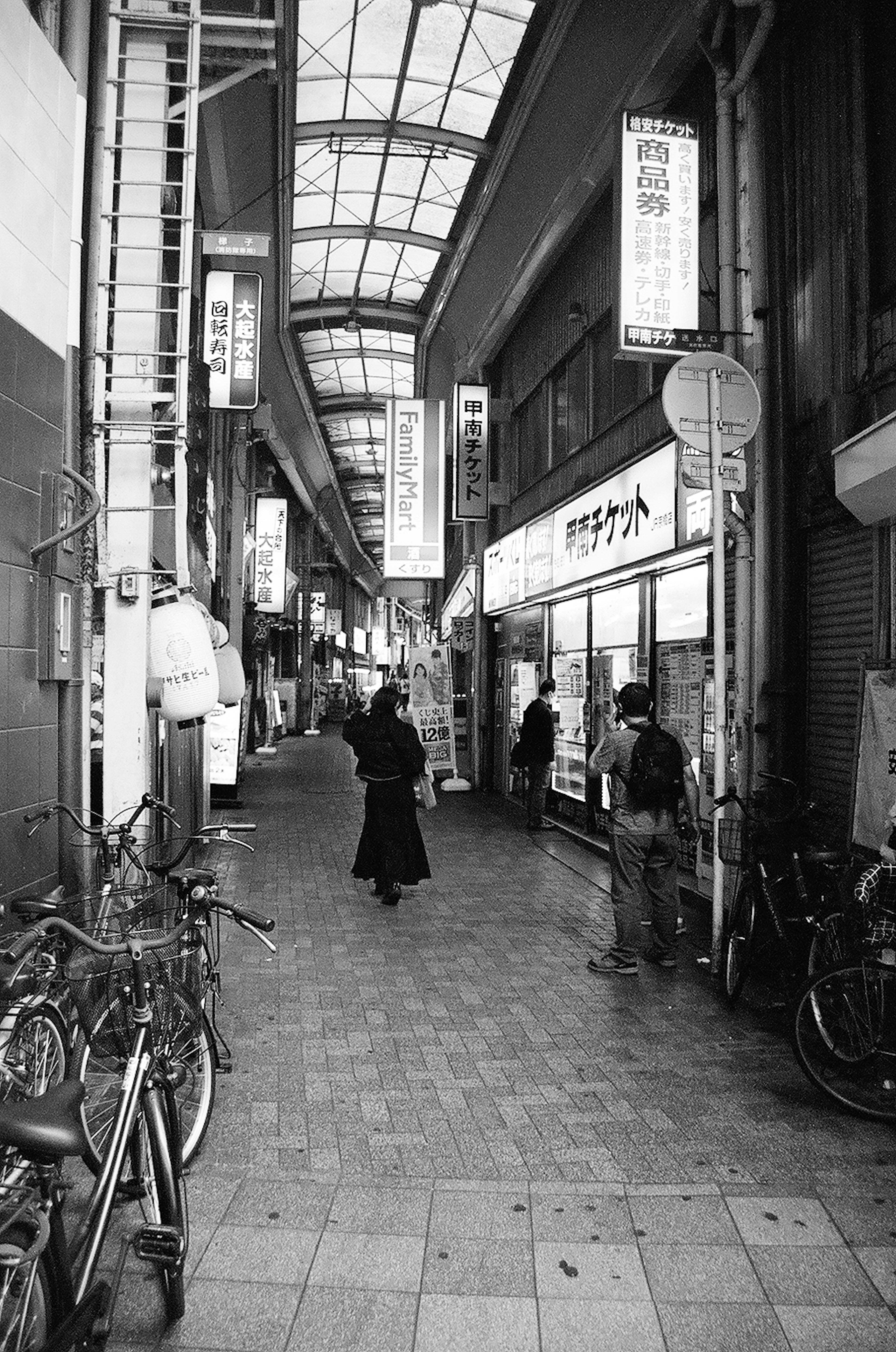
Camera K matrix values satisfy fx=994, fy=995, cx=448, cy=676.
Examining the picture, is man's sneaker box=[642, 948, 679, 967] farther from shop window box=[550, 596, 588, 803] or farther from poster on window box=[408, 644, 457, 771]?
poster on window box=[408, 644, 457, 771]

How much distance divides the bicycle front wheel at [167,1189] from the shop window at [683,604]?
262 inches

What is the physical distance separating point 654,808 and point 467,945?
1.84 metres

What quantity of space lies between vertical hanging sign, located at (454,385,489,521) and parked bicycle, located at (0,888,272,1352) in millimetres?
13557

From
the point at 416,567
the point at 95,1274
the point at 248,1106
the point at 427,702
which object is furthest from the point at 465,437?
the point at 95,1274

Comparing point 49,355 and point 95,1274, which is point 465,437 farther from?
point 95,1274

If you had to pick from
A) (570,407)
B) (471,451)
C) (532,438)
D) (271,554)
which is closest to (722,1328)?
(570,407)

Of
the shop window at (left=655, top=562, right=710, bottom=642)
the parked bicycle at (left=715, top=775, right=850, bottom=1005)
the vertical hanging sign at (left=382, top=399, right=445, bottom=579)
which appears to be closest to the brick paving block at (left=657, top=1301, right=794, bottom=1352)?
the parked bicycle at (left=715, top=775, right=850, bottom=1005)

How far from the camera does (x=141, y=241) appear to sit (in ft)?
20.5

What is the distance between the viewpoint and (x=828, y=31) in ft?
23.2

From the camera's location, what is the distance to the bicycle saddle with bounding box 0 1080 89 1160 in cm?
215

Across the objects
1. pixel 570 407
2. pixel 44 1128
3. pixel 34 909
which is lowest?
pixel 44 1128

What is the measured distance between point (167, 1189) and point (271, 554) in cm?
2220

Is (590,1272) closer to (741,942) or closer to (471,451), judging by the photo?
(741,942)

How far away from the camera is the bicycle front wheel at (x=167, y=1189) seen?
289 cm
